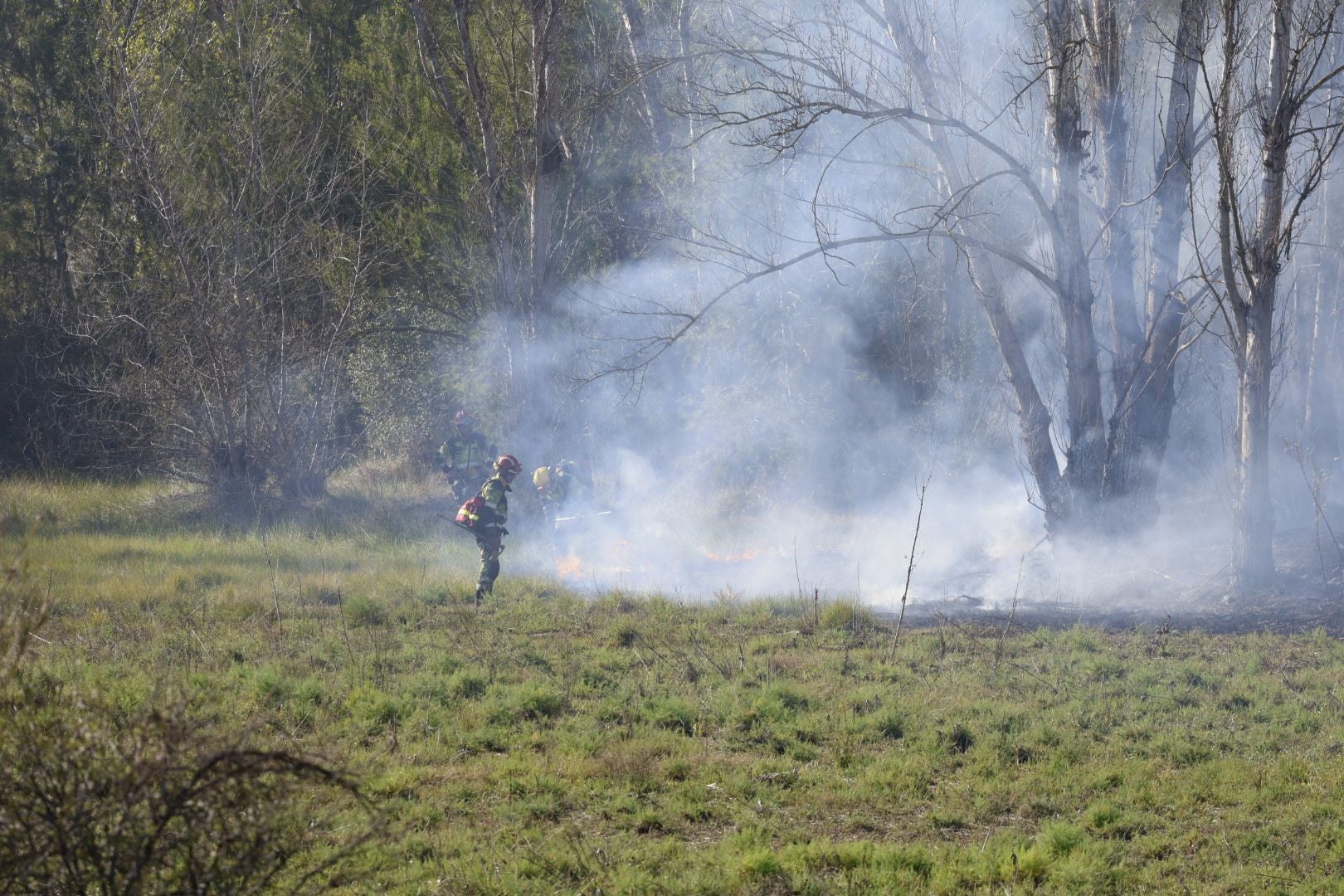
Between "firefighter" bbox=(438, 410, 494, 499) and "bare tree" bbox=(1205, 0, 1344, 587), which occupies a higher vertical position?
"bare tree" bbox=(1205, 0, 1344, 587)

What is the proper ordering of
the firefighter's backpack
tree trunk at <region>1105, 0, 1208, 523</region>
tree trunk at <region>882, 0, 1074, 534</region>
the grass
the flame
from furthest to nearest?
the flame, tree trunk at <region>1105, 0, 1208, 523</region>, tree trunk at <region>882, 0, 1074, 534</region>, the firefighter's backpack, the grass

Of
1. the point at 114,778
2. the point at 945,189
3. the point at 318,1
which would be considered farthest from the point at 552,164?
the point at 114,778

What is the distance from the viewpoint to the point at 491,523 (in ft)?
36.5

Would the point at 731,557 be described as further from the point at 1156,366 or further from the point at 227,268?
the point at 227,268

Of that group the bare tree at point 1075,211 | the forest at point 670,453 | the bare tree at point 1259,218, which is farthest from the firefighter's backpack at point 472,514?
the bare tree at point 1259,218

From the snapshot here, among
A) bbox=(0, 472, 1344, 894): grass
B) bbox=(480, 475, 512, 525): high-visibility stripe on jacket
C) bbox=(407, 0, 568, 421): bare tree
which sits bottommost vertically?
bbox=(0, 472, 1344, 894): grass

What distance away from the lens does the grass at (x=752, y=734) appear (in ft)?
16.5

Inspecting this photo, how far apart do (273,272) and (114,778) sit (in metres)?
15.9

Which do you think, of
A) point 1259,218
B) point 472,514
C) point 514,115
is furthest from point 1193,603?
point 514,115

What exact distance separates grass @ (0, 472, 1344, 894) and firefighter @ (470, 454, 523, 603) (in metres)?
0.29

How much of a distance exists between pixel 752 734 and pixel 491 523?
16.3ft

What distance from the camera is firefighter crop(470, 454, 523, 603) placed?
1110 centimetres

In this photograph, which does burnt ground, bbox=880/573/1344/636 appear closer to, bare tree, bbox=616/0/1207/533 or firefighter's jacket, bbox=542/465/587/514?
bare tree, bbox=616/0/1207/533

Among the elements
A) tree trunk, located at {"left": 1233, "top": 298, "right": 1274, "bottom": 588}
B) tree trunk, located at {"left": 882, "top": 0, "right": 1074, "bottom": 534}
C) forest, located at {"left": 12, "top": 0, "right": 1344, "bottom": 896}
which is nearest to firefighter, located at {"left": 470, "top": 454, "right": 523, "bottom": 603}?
forest, located at {"left": 12, "top": 0, "right": 1344, "bottom": 896}
